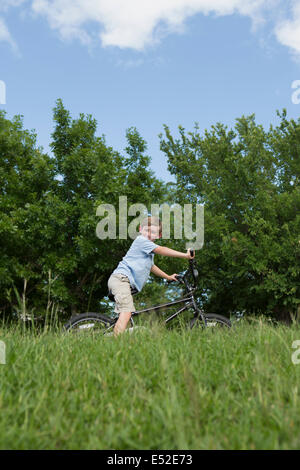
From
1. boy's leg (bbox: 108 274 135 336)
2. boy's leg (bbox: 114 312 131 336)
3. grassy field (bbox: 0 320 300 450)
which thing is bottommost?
grassy field (bbox: 0 320 300 450)

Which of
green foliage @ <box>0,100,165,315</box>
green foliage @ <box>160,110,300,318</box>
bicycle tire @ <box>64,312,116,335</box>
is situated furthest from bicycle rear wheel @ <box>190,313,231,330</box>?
green foliage @ <box>160,110,300,318</box>

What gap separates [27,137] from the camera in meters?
17.7

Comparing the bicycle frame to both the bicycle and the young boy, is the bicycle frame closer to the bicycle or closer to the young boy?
the bicycle

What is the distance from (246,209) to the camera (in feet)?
58.2

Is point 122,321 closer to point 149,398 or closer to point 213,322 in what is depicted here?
point 213,322

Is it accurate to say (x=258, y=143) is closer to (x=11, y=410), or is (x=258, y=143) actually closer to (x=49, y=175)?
(x=49, y=175)

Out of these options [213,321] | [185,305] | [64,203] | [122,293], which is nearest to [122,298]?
[122,293]

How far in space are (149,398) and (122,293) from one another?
3.24 meters

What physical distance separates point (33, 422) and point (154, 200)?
1384cm

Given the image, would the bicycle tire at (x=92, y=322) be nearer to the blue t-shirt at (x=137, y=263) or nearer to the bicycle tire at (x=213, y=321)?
the blue t-shirt at (x=137, y=263)

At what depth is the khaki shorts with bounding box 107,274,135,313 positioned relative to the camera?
19.3 ft

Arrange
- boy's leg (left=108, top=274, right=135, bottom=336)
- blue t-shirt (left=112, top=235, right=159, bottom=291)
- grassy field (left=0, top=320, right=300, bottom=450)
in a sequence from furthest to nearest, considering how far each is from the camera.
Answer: blue t-shirt (left=112, top=235, right=159, bottom=291)
boy's leg (left=108, top=274, right=135, bottom=336)
grassy field (left=0, top=320, right=300, bottom=450)

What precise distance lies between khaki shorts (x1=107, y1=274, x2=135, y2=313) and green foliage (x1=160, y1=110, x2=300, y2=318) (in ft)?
36.3
